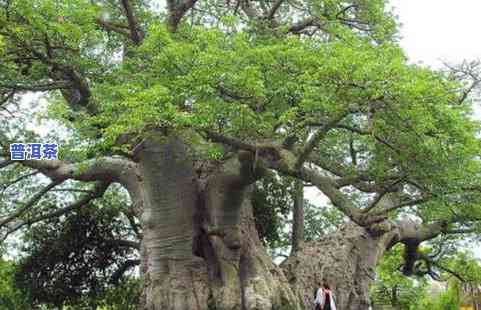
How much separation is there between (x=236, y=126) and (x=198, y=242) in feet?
9.96

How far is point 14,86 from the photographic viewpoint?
346 inches

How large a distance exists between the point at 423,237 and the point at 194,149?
573cm

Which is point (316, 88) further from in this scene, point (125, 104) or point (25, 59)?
point (25, 59)

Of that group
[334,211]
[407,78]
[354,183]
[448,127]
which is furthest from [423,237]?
[407,78]

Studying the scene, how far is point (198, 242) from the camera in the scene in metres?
9.88

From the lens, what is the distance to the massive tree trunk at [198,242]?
9328 millimetres

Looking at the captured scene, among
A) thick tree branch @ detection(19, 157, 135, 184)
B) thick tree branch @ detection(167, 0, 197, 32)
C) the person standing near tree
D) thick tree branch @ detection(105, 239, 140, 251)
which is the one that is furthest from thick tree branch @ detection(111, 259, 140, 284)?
thick tree branch @ detection(167, 0, 197, 32)

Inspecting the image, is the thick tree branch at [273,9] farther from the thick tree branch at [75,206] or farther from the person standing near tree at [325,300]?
the person standing near tree at [325,300]

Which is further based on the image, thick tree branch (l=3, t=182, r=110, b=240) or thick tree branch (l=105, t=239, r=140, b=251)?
thick tree branch (l=105, t=239, r=140, b=251)

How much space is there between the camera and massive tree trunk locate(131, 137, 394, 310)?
933 cm

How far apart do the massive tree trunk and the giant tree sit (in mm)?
21

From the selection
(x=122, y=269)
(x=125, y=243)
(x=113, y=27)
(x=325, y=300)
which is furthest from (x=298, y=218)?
(x=113, y=27)

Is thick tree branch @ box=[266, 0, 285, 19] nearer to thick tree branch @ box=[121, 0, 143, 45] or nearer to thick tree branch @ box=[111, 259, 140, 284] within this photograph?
thick tree branch @ box=[121, 0, 143, 45]

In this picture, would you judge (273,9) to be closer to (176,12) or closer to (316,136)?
(176,12)
